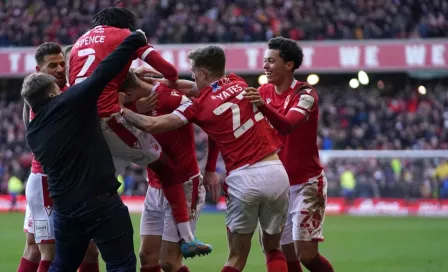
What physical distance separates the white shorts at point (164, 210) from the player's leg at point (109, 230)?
1.71 m

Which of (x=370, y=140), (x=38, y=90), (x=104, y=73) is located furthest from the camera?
(x=370, y=140)

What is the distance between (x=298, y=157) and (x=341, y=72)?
2300 centimetres

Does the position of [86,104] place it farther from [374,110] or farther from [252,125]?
[374,110]

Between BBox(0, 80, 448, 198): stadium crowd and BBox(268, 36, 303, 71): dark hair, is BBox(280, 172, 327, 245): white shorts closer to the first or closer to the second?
BBox(268, 36, 303, 71): dark hair

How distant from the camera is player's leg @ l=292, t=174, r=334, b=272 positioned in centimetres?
825

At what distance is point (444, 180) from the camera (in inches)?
1000

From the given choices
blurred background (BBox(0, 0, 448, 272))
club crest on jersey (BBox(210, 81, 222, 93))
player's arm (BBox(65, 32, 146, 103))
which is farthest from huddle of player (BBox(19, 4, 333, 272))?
blurred background (BBox(0, 0, 448, 272))

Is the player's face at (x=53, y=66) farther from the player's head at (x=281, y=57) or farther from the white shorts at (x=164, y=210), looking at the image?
the player's head at (x=281, y=57)

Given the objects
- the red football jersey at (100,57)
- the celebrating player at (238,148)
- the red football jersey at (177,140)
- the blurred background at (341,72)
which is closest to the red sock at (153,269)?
the red football jersey at (177,140)

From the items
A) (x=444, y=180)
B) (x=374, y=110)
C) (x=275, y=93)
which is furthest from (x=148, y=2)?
(x=275, y=93)

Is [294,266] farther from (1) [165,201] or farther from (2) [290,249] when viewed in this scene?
(1) [165,201]

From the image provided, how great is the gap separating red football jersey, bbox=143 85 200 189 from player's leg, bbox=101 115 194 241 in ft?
0.64

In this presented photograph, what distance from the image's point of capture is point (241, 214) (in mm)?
7180

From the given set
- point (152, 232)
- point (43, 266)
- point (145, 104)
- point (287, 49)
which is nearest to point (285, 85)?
point (287, 49)
